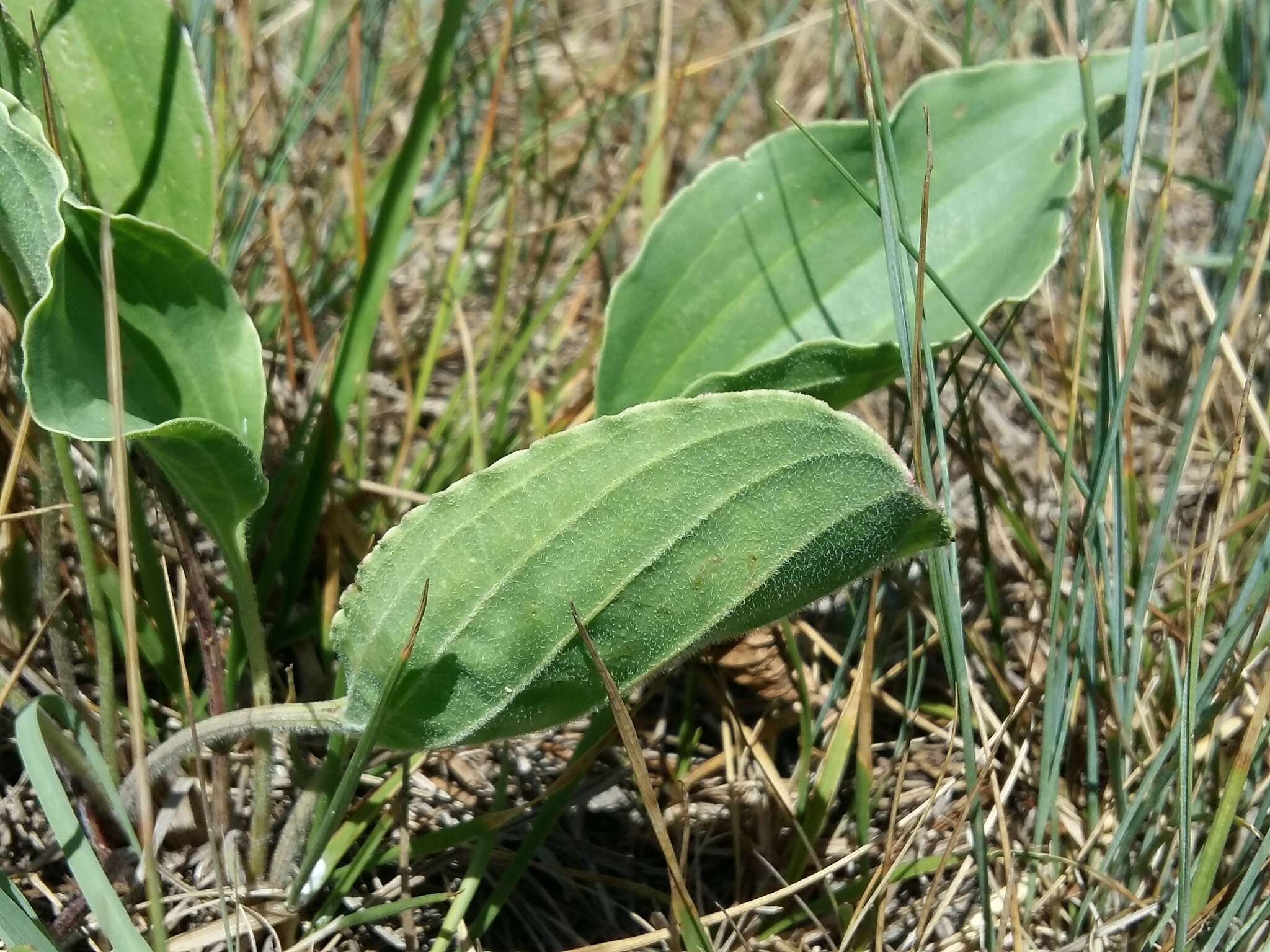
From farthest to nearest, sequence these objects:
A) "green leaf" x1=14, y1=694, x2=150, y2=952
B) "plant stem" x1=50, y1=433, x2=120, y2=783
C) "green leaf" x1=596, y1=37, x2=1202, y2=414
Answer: "green leaf" x1=596, y1=37, x2=1202, y2=414, "plant stem" x1=50, y1=433, x2=120, y2=783, "green leaf" x1=14, y1=694, x2=150, y2=952

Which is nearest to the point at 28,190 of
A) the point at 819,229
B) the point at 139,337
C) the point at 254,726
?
the point at 139,337

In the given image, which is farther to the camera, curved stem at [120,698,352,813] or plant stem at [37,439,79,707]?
plant stem at [37,439,79,707]

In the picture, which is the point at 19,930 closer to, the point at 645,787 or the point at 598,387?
the point at 645,787

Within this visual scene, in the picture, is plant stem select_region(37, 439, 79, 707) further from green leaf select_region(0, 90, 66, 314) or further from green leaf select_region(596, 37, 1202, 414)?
green leaf select_region(596, 37, 1202, 414)

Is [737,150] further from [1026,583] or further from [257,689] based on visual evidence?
[257,689]

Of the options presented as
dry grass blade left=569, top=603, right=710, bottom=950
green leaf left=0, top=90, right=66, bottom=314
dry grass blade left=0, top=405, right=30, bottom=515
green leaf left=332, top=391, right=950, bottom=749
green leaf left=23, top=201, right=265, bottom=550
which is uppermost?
green leaf left=0, top=90, right=66, bottom=314

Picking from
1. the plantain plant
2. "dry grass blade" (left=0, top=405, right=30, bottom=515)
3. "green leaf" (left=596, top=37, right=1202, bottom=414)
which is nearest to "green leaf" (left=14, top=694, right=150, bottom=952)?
the plantain plant

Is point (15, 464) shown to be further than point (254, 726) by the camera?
Yes

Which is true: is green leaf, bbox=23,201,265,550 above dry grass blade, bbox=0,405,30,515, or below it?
above
